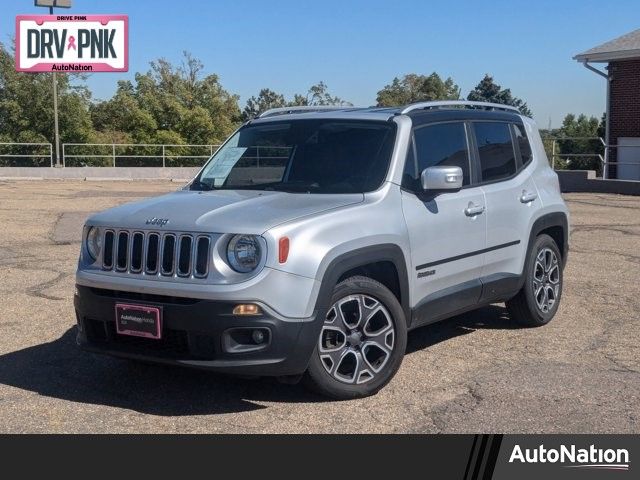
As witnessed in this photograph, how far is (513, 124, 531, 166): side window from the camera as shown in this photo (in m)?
7.32

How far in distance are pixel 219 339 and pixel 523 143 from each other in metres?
3.71

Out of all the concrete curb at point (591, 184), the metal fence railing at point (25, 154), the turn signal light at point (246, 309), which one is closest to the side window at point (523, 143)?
the turn signal light at point (246, 309)

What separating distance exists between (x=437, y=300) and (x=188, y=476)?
241 cm

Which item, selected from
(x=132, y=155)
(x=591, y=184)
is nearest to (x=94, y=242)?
(x=591, y=184)

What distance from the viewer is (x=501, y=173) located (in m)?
6.92

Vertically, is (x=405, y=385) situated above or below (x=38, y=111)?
below

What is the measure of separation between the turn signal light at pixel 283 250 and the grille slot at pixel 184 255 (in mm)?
530

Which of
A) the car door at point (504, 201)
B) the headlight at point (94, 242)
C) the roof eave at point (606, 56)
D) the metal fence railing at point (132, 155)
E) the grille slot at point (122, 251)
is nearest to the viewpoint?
the grille slot at point (122, 251)

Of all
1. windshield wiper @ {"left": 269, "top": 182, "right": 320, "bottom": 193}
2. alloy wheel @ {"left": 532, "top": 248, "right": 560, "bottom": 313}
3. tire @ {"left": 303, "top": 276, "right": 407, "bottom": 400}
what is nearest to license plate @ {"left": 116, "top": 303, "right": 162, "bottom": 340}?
tire @ {"left": 303, "top": 276, "right": 407, "bottom": 400}

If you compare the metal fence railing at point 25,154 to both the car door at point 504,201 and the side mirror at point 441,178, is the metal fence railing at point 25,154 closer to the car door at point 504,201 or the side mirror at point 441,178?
the car door at point 504,201

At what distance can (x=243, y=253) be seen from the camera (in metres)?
4.91

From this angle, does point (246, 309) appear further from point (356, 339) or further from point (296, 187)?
point (296, 187)

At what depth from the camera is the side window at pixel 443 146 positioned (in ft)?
20.1

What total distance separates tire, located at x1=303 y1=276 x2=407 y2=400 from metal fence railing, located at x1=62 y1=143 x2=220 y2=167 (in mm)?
33976
